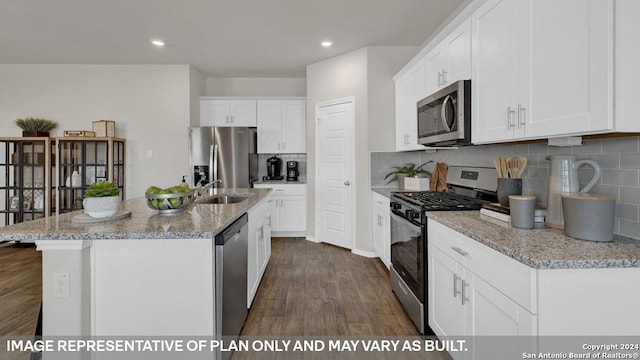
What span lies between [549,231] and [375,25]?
2917 mm

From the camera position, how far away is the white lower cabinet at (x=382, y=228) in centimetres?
343

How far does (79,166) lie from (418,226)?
16.2 feet

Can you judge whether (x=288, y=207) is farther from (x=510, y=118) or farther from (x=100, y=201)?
(x=510, y=118)

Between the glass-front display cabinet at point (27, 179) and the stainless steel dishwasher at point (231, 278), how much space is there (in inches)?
164

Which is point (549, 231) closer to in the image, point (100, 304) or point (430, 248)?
point (430, 248)

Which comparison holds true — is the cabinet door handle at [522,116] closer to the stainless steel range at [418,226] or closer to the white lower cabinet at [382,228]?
the stainless steel range at [418,226]

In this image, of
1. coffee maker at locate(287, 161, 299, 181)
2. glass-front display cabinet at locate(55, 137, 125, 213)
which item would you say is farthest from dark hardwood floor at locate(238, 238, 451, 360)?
glass-front display cabinet at locate(55, 137, 125, 213)

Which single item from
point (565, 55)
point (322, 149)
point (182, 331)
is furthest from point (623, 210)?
point (322, 149)

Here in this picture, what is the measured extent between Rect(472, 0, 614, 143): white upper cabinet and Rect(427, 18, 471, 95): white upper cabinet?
12 centimetres

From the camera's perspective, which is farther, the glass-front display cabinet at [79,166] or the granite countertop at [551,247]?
the glass-front display cabinet at [79,166]

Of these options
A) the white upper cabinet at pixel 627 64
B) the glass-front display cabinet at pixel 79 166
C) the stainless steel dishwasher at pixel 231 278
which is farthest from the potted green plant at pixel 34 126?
the white upper cabinet at pixel 627 64

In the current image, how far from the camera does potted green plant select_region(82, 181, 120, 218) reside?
1.80 metres

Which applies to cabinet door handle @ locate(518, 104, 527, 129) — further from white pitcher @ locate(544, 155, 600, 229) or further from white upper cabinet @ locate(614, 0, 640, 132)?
white upper cabinet @ locate(614, 0, 640, 132)

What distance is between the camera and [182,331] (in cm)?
167
